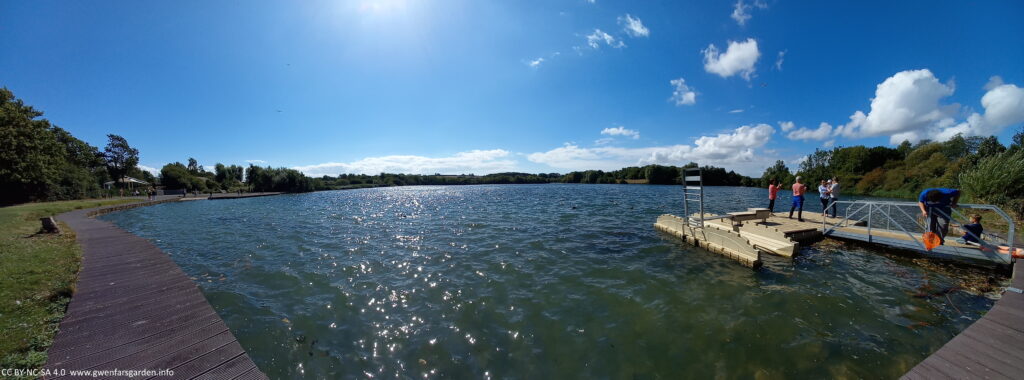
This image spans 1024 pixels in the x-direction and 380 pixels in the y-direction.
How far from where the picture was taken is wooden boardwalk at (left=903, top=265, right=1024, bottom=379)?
423 cm

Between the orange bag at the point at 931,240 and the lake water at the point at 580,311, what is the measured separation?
87cm

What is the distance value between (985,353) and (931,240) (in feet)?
29.2

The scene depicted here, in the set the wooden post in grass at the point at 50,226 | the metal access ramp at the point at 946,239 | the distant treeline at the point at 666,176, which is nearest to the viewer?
the metal access ramp at the point at 946,239

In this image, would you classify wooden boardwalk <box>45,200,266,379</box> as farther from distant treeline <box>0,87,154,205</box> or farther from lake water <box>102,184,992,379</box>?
distant treeline <box>0,87,154,205</box>

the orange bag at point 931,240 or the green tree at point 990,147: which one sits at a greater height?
the green tree at point 990,147

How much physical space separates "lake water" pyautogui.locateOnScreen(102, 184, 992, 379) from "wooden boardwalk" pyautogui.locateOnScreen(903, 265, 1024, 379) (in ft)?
2.64

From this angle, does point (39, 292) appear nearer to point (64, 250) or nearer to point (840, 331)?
point (64, 250)

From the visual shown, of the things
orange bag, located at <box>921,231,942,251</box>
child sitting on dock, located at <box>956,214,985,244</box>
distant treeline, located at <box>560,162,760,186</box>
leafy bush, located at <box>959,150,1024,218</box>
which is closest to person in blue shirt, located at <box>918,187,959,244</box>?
orange bag, located at <box>921,231,942,251</box>

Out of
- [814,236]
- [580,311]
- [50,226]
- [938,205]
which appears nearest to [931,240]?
[938,205]

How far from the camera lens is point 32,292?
265 inches

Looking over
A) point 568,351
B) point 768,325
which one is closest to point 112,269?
point 568,351

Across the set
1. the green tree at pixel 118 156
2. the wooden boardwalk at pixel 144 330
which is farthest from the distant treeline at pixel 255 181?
the wooden boardwalk at pixel 144 330

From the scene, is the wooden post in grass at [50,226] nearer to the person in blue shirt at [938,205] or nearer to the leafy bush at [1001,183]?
the person in blue shirt at [938,205]

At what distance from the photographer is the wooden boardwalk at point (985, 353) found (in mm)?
4230
